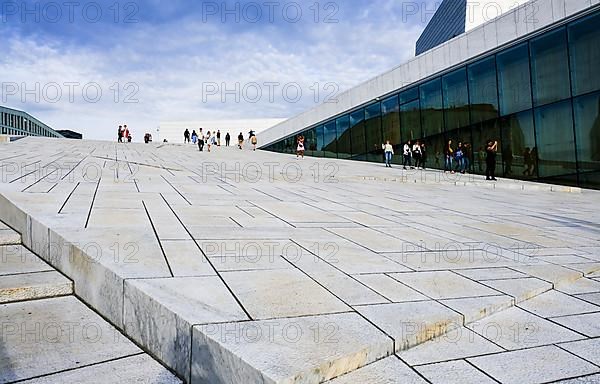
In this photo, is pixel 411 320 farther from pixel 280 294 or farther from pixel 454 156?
pixel 454 156

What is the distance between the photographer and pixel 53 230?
4.13m

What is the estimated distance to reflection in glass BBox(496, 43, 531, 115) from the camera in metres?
17.9

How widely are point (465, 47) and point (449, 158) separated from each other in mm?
5187

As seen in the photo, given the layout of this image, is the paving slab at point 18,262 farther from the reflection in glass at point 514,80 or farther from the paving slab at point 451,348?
the reflection in glass at point 514,80

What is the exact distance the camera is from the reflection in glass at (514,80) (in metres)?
17.9

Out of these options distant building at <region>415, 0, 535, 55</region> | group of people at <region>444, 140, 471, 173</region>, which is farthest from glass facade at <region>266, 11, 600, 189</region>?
distant building at <region>415, 0, 535, 55</region>

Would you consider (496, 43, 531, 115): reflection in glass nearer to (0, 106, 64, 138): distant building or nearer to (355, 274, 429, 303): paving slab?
(355, 274, 429, 303): paving slab

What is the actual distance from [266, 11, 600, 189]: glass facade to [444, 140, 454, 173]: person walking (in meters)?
0.60

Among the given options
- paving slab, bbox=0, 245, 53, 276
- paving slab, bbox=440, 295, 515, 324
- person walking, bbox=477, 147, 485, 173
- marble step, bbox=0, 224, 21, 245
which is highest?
person walking, bbox=477, 147, 485, 173

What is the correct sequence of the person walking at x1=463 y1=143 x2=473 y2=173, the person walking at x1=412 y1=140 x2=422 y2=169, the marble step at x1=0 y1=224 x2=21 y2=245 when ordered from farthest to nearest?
the person walking at x1=412 y1=140 x2=422 y2=169, the person walking at x1=463 y1=143 x2=473 y2=173, the marble step at x1=0 y1=224 x2=21 y2=245

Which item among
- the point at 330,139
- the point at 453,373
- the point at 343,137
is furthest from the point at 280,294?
the point at 330,139

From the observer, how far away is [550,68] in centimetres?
1691

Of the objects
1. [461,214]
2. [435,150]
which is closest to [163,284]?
[461,214]

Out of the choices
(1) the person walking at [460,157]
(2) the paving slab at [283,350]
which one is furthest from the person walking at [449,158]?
(2) the paving slab at [283,350]
